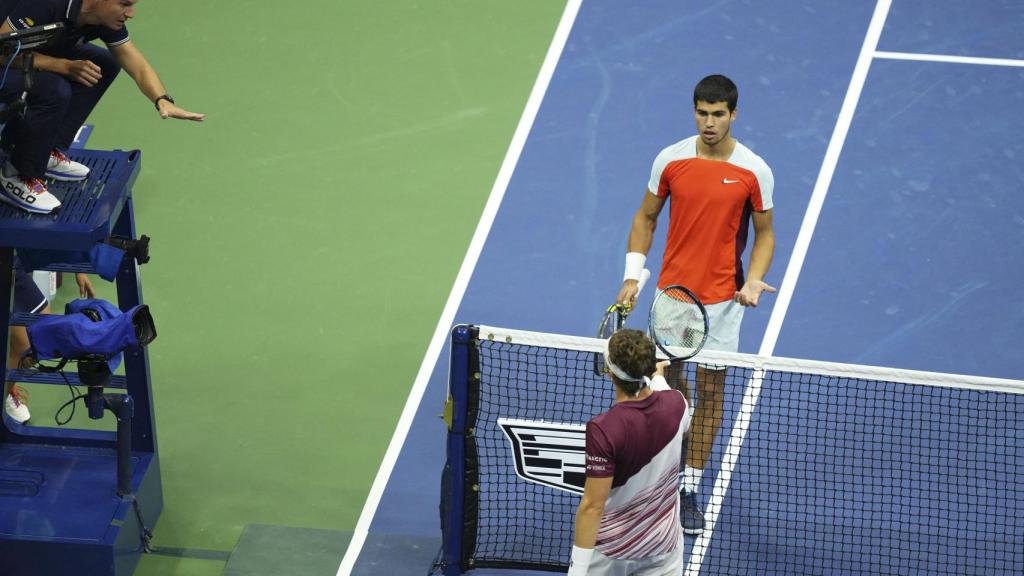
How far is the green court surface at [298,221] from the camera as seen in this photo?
9.47 m

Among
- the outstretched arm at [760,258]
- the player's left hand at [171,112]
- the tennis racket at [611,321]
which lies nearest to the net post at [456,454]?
the tennis racket at [611,321]

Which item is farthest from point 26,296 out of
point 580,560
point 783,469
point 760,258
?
point 783,469

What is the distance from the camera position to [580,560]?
21.9ft

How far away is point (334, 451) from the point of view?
9.57 meters

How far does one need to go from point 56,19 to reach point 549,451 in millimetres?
3389

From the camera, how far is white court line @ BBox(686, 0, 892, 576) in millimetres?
8992

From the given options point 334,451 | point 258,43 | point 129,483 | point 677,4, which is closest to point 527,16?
point 677,4

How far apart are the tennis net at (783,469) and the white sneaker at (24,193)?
229 centimetres

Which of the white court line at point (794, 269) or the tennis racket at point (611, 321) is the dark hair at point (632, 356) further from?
the white court line at point (794, 269)

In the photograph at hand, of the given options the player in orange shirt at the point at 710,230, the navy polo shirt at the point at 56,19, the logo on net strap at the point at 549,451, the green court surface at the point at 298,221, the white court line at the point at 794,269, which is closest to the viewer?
the navy polo shirt at the point at 56,19

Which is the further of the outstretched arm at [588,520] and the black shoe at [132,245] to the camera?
the black shoe at [132,245]

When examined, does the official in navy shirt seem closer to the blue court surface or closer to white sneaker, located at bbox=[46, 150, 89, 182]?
white sneaker, located at bbox=[46, 150, 89, 182]

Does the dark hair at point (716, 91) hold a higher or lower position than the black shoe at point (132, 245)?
higher

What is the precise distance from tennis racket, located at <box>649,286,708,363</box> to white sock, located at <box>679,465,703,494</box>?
1.47 m
